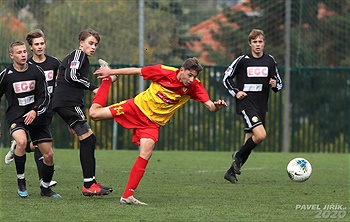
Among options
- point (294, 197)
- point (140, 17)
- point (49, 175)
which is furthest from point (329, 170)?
point (140, 17)

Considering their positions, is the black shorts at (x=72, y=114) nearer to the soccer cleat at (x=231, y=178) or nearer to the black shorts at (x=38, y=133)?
the black shorts at (x=38, y=133)

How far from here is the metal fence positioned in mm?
19438

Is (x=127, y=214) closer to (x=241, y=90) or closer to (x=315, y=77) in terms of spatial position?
(x=241, y=90)

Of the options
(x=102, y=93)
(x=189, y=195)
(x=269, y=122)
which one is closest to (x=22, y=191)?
(x=102, y=93)

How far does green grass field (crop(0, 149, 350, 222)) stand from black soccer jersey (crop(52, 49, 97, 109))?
1.09 meters

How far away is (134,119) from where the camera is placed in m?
8.78

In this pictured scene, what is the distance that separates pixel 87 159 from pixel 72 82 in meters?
0.90

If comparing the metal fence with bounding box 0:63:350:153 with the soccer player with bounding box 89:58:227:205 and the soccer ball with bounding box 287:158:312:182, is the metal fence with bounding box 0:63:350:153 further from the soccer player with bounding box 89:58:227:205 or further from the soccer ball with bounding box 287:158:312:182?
the soccer player with bounding box 89:58:227:205

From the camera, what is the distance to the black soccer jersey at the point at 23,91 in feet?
29.3

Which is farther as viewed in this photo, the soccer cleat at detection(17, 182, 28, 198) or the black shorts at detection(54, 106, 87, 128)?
the black shorts at detection(54, 106, 87, 128)

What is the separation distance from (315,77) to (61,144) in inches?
251

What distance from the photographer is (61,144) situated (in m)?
19.3

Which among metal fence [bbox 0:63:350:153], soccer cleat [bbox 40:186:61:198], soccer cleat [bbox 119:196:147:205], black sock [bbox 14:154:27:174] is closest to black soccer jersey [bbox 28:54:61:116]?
black sock [bbox 14:154:27:174]

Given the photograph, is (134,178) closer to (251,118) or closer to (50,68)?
(50,68)
